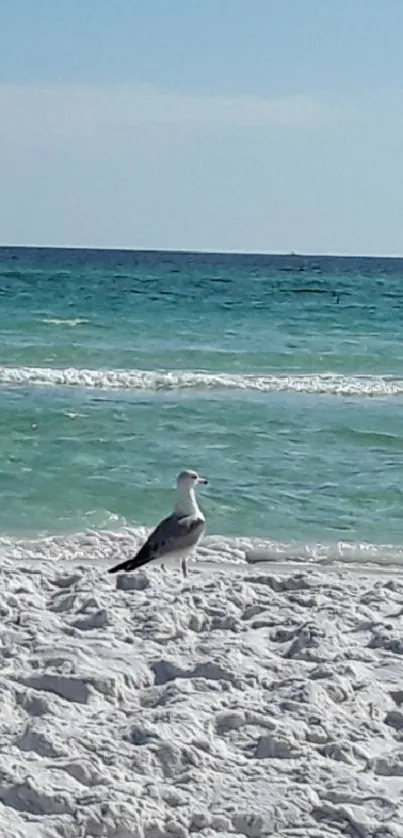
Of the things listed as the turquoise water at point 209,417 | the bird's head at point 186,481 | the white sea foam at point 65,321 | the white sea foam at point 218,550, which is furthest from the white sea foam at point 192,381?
the bird's head at point 186,481

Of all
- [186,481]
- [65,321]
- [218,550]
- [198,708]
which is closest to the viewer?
[198,708]

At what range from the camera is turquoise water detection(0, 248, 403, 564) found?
330 inches

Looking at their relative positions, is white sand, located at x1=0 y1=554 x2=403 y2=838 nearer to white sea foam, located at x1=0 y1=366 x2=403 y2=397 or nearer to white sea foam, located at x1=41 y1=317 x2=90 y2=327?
white sea foam, located at x1=0 y1=366 x2=403 y2=397

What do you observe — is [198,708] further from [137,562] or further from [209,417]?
[209,417]

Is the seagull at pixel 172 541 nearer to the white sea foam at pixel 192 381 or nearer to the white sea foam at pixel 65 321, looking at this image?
the white sea foam at pixel 192 381

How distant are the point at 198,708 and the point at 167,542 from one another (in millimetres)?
1985

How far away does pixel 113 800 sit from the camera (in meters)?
3.54

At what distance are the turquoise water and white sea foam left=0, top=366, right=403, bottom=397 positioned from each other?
0.9 inches

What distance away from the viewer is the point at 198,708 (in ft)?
13.9

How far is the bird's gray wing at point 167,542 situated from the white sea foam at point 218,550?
894 millimetres

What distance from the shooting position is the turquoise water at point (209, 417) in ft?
27.5

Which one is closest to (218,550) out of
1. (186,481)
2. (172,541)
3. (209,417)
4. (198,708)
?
(186,481)

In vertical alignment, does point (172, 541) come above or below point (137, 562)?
above

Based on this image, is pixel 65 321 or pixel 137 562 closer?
pixel 137 562
